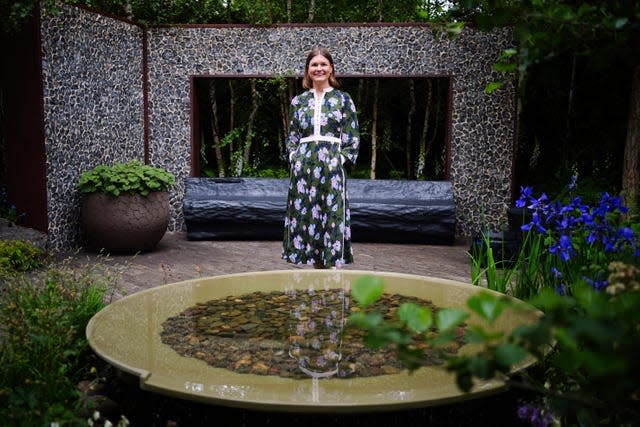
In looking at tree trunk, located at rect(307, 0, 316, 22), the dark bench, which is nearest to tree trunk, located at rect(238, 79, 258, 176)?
tree trunk, located at rect(307, 0, 316, 22)

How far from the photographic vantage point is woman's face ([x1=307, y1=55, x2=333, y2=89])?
4.62 metres

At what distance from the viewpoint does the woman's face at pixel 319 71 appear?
462 cm

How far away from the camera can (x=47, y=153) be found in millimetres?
6438

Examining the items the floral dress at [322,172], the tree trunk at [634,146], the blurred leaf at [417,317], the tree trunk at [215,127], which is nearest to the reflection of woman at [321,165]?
the floral dress at [322,172]

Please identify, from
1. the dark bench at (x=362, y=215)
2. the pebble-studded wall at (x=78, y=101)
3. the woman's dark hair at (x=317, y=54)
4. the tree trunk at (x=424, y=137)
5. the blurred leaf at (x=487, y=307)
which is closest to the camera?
the blurred leaf at (x=487, y=307)

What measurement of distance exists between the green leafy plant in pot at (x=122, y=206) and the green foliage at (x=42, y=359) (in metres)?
3.52

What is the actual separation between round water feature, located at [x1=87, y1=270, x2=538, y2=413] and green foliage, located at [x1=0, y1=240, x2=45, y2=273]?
268 centimetres

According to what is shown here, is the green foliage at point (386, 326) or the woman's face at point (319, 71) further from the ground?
the woman's face at point (319, 71)

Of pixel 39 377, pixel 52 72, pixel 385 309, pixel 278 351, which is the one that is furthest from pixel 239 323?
pixel 52 72

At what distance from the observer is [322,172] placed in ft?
15.6

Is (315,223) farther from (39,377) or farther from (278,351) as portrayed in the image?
(39,377)

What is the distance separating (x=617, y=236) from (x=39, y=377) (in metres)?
2.30

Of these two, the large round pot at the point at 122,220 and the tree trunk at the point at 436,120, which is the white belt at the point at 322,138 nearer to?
the large round pot at the point at 122,220

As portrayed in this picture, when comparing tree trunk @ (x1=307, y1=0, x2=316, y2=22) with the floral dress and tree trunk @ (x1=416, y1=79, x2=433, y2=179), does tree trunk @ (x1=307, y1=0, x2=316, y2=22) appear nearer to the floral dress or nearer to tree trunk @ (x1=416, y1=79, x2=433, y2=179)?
tree trunk @ (x1=416, y1=79, x2=433, y2=179)
